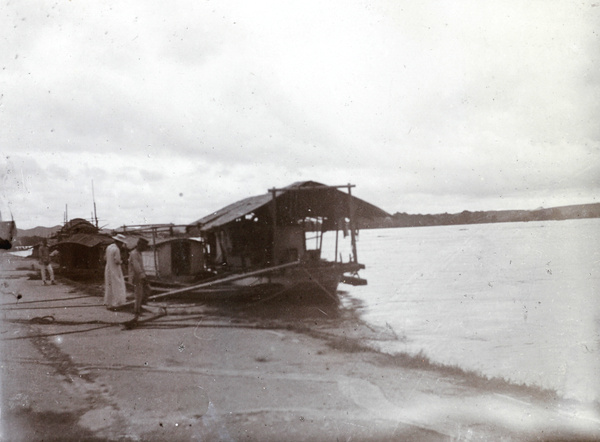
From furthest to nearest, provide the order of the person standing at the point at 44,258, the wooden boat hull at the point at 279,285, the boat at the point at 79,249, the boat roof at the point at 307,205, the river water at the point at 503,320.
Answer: the boat at the point at 79,249
the person standing at the point at 44,258
the boat roof at the point at 307,205
the wooden boat hull at the point at 279,285
the river water at the point at 503,320

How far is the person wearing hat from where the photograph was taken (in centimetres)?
1045

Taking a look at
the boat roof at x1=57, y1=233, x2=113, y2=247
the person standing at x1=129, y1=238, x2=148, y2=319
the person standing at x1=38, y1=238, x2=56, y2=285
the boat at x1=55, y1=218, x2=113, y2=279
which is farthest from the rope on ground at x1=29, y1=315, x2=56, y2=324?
the boat at x1=55, y1=218, x2=113, y2=279

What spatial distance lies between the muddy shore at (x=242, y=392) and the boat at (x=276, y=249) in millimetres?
2537

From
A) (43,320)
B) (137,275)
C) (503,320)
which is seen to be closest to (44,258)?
(43,320)

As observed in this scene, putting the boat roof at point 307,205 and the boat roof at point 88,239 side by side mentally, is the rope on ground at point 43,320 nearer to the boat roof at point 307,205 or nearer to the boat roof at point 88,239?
the boat roof at point 307,205

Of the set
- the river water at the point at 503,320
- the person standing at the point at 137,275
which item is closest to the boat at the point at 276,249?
the person standing at the point at 137,275

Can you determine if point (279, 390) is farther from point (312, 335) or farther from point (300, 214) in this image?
point (300, 214)

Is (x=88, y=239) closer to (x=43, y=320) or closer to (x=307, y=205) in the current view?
(x=43, y=320)

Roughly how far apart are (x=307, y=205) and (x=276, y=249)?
1.92 metres

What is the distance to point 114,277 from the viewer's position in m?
10.6

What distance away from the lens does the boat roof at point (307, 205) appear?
39.7ft

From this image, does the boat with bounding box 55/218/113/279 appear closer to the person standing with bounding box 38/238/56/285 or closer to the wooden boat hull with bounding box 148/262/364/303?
the person standing with bounding box 38/238/56/285

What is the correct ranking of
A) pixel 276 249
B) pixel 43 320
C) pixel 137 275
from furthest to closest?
pixel 276 249, pixel 43 320, pixel 137 275

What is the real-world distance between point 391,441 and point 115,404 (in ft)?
10.7
